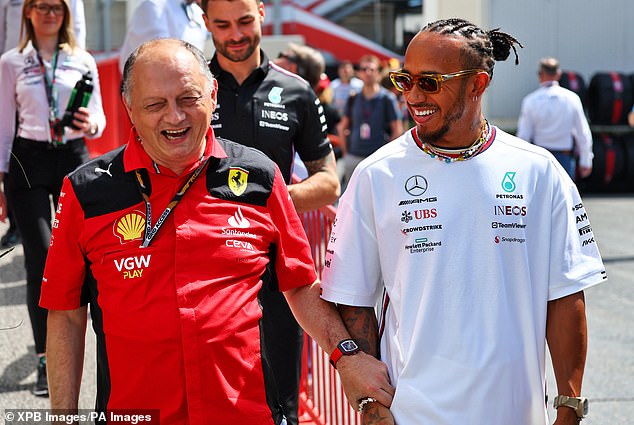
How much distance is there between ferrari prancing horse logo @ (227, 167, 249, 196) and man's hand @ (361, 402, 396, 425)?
0.74 meters

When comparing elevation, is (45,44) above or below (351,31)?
above

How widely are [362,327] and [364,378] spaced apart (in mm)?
165

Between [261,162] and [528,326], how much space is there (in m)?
0.95

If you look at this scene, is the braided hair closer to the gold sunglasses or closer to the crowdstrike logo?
the gold sunglasses

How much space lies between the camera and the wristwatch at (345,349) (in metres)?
2.89

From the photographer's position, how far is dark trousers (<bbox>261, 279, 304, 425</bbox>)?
4195 millimetres

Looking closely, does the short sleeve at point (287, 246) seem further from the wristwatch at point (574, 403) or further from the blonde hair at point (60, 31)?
the blonde hair at point (60, 31)

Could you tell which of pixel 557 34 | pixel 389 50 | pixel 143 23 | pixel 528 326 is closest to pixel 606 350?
pixel 143 23

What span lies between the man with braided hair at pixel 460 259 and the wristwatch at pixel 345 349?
11mm

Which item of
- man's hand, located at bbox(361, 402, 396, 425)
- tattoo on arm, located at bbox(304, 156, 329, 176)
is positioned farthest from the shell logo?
tattoo on arm, located at bbox(304, 156, 329, 176)

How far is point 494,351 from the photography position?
271 centimetres

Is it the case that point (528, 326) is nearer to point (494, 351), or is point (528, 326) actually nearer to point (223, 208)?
point (494, 351)

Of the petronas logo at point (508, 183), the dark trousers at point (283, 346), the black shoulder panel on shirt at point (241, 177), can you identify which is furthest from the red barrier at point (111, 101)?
the petronas logo at point (508, 183)

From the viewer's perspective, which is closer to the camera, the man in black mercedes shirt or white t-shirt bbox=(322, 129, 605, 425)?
white t-shirt bbox=(322, 129, 605, 425)
